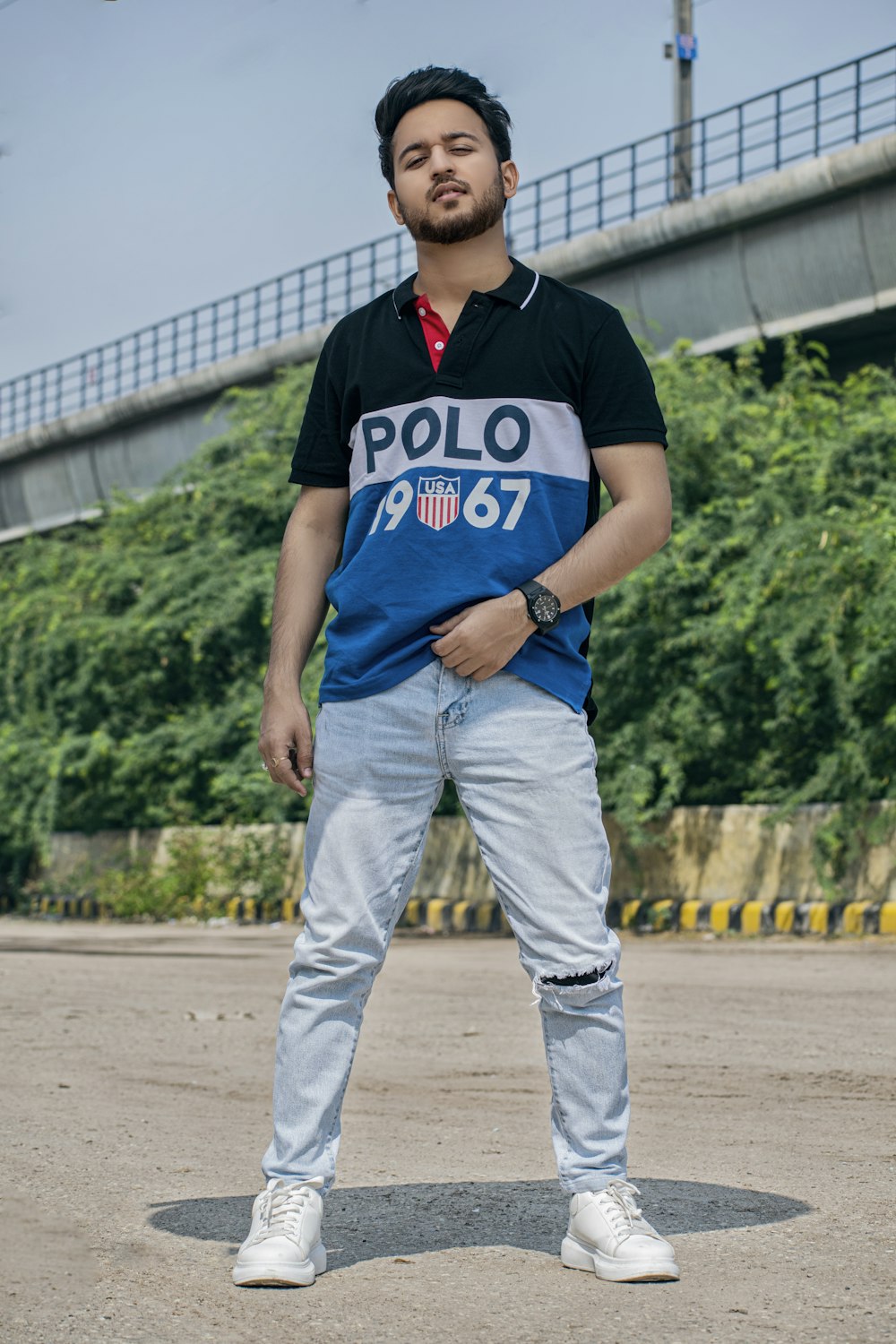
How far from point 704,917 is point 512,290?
32.9 ft

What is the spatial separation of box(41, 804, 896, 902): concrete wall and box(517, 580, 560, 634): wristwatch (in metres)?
9.14

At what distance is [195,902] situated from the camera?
57.0 ft

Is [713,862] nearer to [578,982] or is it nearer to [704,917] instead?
[704,917]

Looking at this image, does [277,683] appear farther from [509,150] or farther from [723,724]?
[723,724]

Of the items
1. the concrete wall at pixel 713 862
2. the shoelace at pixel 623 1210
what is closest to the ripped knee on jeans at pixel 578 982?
the shoelace at pixel 623 1210

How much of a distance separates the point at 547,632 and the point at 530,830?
1.19 ft

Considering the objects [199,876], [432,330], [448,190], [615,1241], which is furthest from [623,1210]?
[199,876]

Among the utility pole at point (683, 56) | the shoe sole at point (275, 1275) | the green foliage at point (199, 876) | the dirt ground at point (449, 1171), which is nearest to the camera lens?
the dirt ground at point (449, 1171)

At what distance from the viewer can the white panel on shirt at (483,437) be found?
Result: 304cm

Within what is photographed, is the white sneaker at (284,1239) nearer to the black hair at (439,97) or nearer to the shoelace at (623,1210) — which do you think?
the shoelace at (623,1210)

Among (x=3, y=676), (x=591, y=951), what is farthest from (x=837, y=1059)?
(x=3, y=676)

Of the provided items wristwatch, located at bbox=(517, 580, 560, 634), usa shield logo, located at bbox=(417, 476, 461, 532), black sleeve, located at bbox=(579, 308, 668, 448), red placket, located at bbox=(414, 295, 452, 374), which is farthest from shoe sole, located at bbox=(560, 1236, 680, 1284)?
red placket, located at bbox=(414, 295, 452, 374)

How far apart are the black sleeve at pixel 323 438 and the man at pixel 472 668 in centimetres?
10

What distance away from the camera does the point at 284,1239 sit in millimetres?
2867
